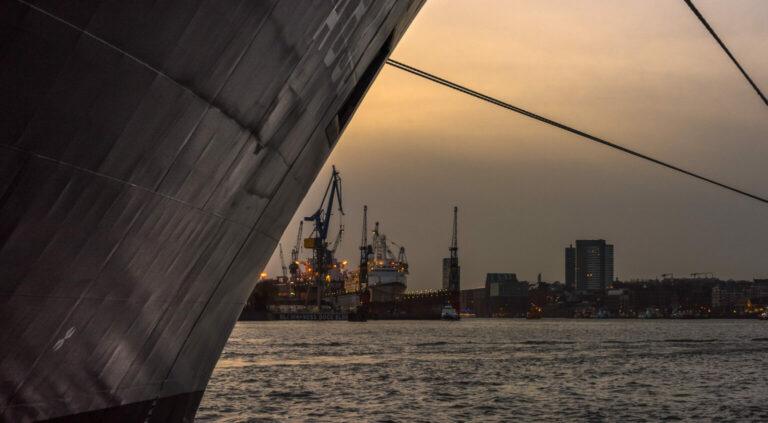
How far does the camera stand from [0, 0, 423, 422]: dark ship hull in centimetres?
491

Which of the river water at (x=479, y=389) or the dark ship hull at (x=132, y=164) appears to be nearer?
the dark ship hull at (x=132, y=164)

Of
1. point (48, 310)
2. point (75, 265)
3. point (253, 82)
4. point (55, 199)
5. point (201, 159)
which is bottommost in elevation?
point (48, 310)

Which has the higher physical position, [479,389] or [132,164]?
[132,164]

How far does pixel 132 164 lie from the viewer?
18.6 feet

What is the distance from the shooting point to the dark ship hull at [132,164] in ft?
16.1

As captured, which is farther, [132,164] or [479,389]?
[479,389]

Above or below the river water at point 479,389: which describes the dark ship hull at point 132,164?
above

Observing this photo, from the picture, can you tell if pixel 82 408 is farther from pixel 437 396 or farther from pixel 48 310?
pixel 437 396

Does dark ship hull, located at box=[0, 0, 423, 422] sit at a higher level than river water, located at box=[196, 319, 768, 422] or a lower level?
higher

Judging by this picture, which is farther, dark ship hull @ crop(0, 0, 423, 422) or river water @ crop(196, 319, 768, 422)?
river water @ crop(196, 319, 768, 422)

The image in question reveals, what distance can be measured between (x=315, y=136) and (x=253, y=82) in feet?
10.1

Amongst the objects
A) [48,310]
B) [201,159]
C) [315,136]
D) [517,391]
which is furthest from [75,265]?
[517,391]

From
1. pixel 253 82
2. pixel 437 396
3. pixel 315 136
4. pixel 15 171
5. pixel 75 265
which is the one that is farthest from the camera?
pixel 437 396

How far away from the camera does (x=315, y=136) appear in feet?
31.2
